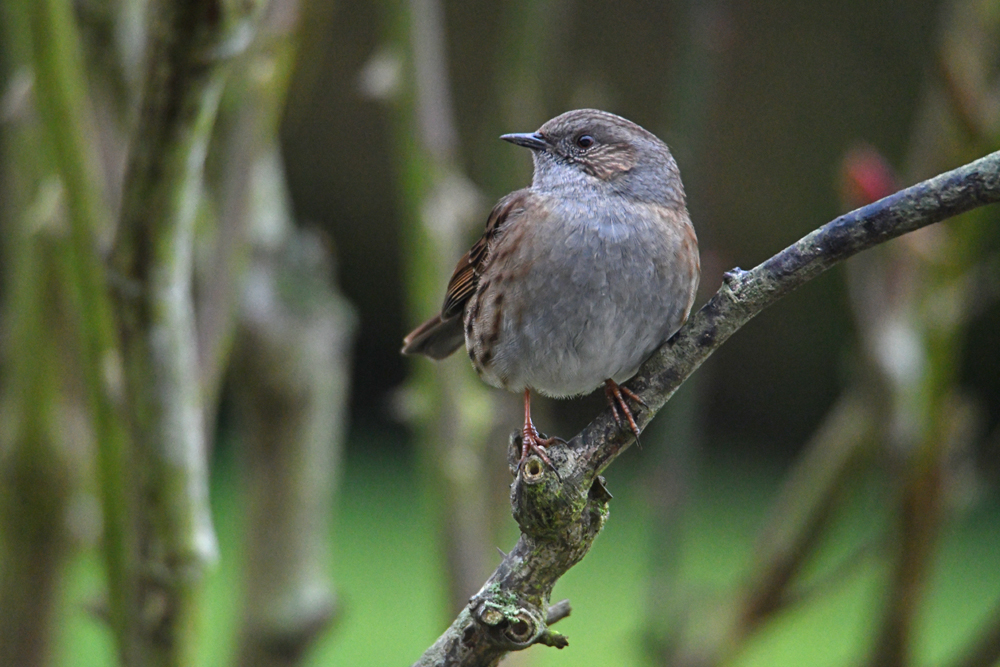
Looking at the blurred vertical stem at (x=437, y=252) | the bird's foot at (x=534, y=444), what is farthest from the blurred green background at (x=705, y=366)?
the bird's foot at (x=534, y=444)

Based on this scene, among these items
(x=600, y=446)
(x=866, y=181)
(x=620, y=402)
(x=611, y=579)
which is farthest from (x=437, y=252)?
(x=611, y=579)

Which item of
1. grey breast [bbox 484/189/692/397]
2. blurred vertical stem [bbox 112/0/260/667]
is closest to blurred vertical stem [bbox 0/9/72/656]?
blurred vertical stem [bbox 112/0/260/667]

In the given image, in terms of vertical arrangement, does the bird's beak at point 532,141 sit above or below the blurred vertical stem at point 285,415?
above

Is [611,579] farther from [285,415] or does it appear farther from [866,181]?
[866,181]

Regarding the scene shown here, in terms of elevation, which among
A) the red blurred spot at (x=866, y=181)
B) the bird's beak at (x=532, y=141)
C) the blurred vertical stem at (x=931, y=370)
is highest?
the bird's beak at (x=532, y=141)

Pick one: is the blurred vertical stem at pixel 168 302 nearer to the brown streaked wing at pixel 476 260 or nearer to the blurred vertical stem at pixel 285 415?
the brown streaked wing at pixel 476 260

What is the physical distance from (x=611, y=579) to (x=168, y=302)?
417 cm

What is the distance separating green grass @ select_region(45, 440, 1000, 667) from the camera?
4.75 m

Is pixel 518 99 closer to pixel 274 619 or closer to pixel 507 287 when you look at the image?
pixel 507 287

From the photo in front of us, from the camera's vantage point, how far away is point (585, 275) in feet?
6.27

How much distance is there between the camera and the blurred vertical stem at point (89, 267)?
1.70 m

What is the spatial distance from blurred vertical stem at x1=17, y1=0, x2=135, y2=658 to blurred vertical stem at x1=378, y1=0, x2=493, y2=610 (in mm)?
889

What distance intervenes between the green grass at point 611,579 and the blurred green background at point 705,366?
2 cm

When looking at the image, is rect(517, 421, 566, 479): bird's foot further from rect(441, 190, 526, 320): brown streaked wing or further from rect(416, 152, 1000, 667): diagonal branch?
rect(441, 190, 526, 320): brown streaked wing
